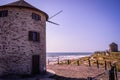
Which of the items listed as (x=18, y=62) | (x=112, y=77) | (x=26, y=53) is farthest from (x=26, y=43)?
(x=112, y=77)

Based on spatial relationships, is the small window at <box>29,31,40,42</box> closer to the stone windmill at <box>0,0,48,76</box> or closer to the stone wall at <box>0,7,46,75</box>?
the stone windmill at <box>0,0,48,76</box>

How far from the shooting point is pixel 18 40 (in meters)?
17.3

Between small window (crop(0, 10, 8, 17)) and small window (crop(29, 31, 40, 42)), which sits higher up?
small window (crop(0, 10, 8, 17))

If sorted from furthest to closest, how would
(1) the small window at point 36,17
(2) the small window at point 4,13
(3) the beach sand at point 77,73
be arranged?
(1) the small window at point 36,17 < (2) the small window at point 4,13 < (3) the beach sand at point 77,73

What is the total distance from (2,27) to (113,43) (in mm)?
58797

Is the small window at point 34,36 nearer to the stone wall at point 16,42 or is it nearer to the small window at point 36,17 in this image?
the stone wall at point 16,42

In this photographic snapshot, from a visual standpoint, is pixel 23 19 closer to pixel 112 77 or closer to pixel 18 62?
pixel 18 62

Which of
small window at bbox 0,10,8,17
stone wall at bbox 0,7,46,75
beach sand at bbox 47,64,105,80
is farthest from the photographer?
small window at bbox 0,10,8,17

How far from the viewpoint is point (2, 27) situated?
17.5m

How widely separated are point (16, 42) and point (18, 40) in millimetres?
319

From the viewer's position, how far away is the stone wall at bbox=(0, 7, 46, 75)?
16.9 metres

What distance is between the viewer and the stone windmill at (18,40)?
55.6 feet

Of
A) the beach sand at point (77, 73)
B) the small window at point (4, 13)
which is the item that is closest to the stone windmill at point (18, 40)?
the small window at point (4, 13)

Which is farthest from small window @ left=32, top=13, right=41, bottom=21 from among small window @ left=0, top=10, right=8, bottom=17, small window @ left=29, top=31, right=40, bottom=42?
small window @ left=0, top=10, right=8, bottom=17
